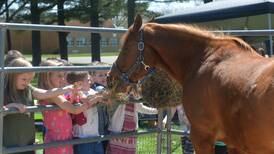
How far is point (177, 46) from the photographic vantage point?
4.16m

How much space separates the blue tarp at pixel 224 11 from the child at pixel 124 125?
523cm

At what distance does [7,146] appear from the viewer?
13.9 feet

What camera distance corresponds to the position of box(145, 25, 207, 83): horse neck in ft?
13.5

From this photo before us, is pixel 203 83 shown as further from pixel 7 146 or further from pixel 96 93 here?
pixel 7 146

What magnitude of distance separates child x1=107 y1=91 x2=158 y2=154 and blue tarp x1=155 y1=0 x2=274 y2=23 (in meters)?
5.23

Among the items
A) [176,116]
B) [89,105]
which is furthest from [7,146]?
[176,116]

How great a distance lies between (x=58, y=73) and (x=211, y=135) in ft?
5.33

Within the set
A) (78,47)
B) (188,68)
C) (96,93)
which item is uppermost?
(188,68)

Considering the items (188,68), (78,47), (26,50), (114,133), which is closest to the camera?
(188,68)

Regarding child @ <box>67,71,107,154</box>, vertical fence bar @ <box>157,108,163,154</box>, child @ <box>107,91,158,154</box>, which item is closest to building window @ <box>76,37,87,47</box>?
vertical fence bar @ <box>157,108,163,154</box>

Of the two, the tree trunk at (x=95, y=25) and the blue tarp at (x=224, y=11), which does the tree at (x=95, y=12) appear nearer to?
the tree trunk at (x=95, y=25)

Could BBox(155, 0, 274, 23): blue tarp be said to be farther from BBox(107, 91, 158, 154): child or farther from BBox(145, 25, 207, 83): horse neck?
BBox(145, 25, 207, 83): horse neck

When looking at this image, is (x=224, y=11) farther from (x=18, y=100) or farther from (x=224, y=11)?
(x=18, y=100)

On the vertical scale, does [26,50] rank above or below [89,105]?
below
